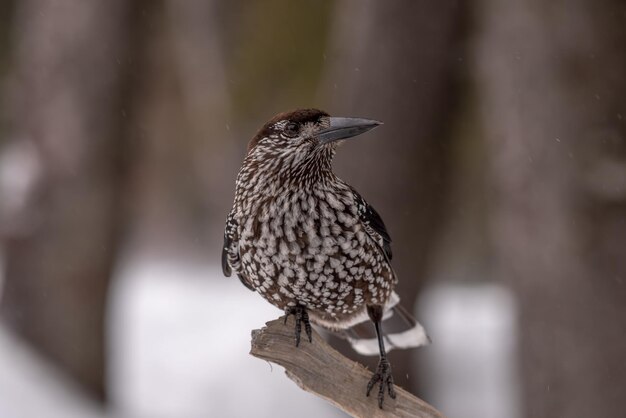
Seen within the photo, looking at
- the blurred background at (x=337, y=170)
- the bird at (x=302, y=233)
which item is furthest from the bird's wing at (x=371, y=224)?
the blurred background at (x=337, y=170)

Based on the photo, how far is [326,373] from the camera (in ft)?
12.4

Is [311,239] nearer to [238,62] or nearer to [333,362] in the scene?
[333,362]

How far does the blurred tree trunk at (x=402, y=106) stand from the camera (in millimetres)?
7883

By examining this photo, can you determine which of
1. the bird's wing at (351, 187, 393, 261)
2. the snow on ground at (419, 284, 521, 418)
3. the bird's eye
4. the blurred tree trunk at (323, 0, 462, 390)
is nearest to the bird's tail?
the bird's wing at (351, 187, 393, 261)

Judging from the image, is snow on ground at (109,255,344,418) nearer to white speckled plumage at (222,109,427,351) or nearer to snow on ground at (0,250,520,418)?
snow on ground at (0,250,520,418)

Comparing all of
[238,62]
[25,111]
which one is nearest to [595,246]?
[25,111]

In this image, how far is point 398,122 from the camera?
8.19 m

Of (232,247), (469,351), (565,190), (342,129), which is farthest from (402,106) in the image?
(342,129)

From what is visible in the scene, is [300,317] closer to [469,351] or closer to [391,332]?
[391,332]

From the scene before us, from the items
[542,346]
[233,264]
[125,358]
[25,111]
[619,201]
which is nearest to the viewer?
[233,264]

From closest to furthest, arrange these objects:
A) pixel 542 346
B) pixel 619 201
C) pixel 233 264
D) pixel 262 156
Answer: pixel 262 156
pixel 233 264
pixel 619 201
pixel 542 346

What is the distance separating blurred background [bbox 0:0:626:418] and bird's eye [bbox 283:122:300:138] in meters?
3.78

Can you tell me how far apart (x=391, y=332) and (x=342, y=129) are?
175 centimetres

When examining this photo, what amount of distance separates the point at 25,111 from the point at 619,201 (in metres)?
6.39
